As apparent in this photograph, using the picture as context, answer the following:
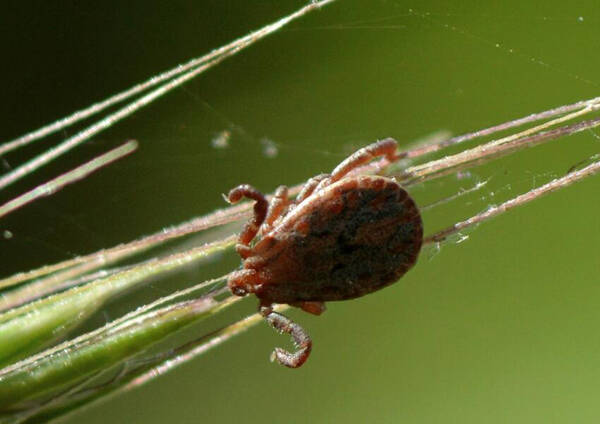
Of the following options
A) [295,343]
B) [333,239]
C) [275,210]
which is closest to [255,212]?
[275,210]

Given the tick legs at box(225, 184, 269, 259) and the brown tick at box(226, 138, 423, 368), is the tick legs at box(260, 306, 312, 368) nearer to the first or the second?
the brown tick at box(226, 138, 423, 368)

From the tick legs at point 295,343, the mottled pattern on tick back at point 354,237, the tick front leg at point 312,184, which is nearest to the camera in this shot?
the mottled pattern on tick back at point 354,237

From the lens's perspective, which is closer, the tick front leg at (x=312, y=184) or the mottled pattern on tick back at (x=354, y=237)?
the mottled pattern on tick back at (x=354, y=237)

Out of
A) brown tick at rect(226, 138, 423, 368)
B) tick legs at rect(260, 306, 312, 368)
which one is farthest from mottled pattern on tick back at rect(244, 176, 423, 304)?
tick legs at rect(260, 306, 312, 368)

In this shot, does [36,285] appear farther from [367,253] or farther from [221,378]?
[221,378]

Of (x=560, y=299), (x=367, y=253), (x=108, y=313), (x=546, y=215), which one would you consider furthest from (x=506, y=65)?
(x=108, y=313)

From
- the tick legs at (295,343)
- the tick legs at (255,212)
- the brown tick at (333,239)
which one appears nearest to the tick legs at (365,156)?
the brown tick at (333,239)

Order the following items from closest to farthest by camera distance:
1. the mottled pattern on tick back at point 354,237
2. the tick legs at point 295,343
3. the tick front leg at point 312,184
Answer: the mottled pattern on tick back at point 354,237 < the tick front leg at point 312,184 < the tick legs at point 295,343

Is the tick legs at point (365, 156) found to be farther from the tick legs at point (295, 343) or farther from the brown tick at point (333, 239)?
the tick legs at point (295, 343)
